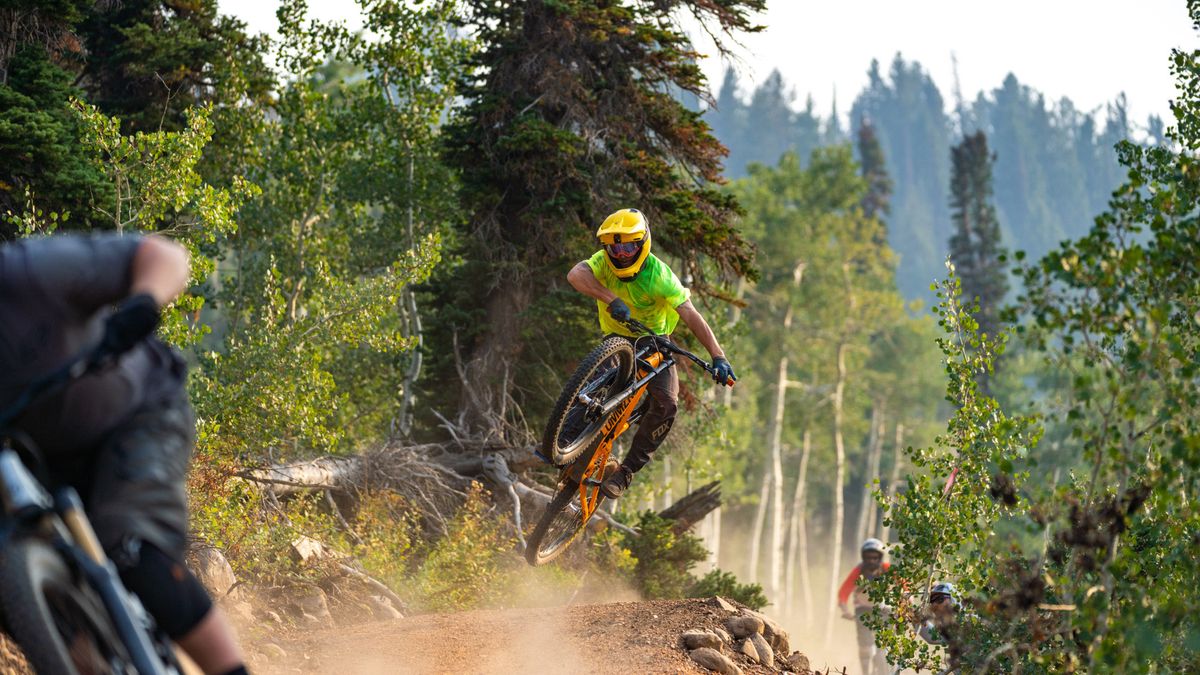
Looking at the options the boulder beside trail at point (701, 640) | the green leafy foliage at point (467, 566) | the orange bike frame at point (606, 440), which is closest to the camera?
the boulder beside trail at point (701, 640)

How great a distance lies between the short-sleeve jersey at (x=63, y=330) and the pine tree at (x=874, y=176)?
65786mm

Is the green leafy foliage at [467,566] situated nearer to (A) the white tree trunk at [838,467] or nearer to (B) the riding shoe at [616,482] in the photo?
(B) the riding shoe at [616,482]

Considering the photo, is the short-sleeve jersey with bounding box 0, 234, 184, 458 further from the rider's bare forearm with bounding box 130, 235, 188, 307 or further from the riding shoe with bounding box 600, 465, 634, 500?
the riding shoe with bounding box 600, 465, 634, 500

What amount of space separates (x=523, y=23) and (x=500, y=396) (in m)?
5.45

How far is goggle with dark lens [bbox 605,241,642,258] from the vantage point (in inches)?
387

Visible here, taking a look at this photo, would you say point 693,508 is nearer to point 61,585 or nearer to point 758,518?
point 61,585

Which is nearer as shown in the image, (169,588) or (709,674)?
(169,588)

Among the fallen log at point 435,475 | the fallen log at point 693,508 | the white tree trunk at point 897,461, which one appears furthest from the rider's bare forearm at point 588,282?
the white tree trunk at point 897,461

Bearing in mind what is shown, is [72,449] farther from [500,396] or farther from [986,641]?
[500,396]

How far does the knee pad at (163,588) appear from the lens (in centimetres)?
396

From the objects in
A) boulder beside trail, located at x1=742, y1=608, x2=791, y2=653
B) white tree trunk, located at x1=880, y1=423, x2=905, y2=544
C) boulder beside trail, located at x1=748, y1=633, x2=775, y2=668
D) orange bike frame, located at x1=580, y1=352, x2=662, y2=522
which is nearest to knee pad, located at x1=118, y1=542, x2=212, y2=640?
orange bike frame, located at x1=580, y1=352, x2=662, y2=522

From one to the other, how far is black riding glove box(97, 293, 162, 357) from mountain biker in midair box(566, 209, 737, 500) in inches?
236

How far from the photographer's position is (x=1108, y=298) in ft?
20.2

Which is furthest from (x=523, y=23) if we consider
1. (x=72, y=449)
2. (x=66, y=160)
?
(x=72, y=449)
